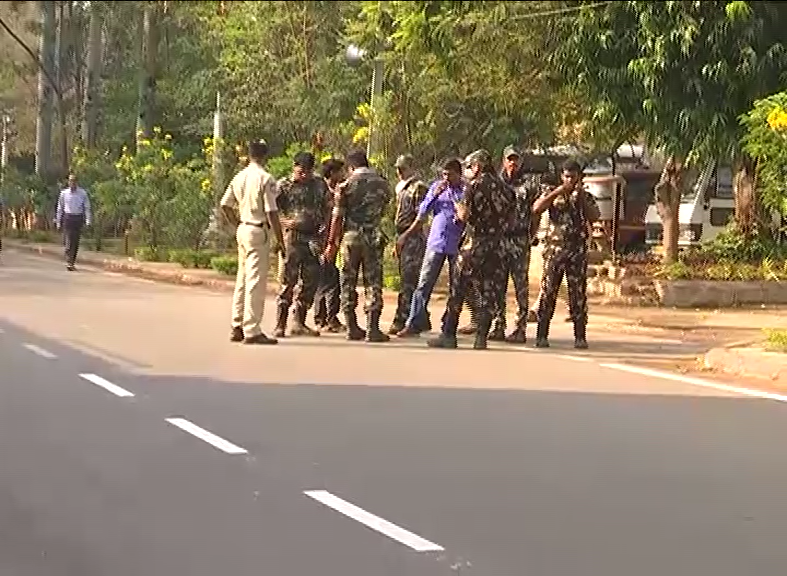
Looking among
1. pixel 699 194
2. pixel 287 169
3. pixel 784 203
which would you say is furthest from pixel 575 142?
pixel 784 203

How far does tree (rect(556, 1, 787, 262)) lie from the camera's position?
1848cm

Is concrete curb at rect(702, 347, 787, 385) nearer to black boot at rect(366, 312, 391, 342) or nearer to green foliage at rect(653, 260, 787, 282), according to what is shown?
black boot at rect(366, 312, 391, 342)

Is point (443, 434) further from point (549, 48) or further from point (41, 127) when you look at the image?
point (41, 127)

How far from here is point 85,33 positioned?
140 feet

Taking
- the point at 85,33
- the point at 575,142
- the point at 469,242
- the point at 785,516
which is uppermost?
the point at 85,33

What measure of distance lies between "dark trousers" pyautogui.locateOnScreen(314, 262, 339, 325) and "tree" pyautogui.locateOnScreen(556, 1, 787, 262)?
539cm

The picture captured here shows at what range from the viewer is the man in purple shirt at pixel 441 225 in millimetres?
14844

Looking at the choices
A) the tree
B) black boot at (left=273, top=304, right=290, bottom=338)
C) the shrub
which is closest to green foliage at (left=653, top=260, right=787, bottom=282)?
the tree

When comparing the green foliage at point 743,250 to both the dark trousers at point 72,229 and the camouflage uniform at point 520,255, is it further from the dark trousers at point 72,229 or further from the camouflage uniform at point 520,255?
the dark trousers at point 72,229

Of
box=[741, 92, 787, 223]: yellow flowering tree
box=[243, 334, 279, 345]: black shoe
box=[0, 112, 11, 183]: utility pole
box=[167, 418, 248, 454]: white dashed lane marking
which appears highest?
box=[0, 112, 11, 183]: utility pole

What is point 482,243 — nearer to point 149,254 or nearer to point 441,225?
point 441,225

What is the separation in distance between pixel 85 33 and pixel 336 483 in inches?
1446

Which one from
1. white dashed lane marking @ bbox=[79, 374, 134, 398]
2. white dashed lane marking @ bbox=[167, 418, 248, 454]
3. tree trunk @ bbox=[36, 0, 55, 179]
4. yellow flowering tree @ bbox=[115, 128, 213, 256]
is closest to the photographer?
white dashed lane marking @ bbox=[167, 418, 248, 454]

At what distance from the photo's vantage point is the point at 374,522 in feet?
23.5
